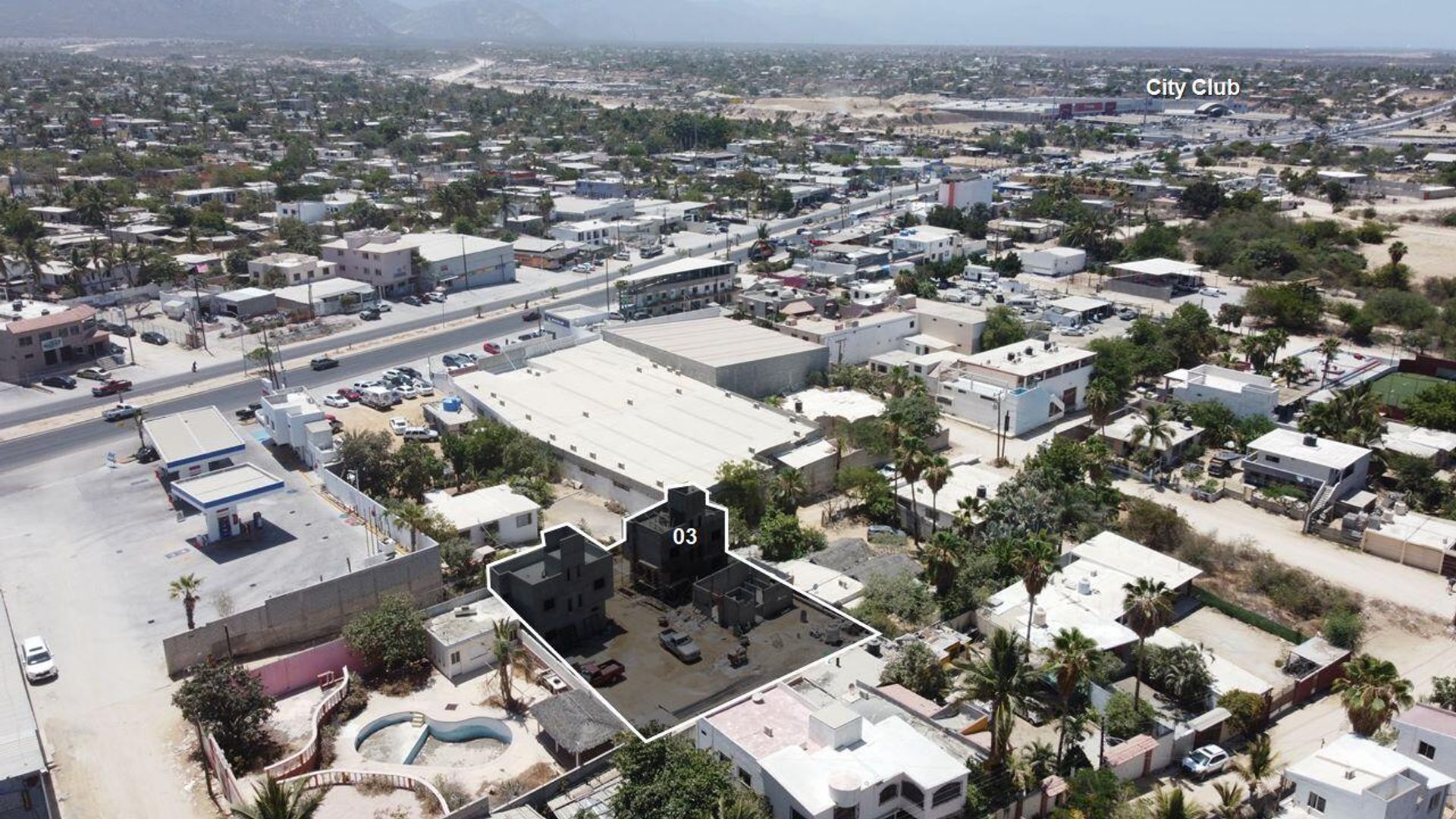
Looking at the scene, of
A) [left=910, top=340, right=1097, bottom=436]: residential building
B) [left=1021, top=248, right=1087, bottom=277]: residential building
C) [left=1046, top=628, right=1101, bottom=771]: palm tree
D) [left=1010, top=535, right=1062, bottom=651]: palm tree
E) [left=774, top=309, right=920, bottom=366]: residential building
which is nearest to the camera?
[left=1046, top=628, right=1101, bottom=771]: palm tree

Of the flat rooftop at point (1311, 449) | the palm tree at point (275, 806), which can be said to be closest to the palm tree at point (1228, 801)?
the palm tree at point (275, 806)

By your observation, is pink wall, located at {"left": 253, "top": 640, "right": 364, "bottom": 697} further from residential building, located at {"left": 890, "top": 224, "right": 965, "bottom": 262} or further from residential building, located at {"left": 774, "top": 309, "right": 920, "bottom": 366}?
residential building, located at {"left": 890, "top": 224, "right": 965, "bottom": 262}

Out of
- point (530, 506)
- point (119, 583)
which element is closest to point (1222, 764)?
point (530, 506)

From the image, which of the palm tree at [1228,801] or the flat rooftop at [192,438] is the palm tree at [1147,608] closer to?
the palm tree at [1228,801]

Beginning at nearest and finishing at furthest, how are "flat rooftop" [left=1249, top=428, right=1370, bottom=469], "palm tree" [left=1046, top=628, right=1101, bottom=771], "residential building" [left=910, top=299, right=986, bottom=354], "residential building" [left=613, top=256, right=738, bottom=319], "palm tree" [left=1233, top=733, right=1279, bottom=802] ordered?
"palm tree" [left=1046, top=628, right=1101, bottom=771], "palm tree" [left=1233, top=733, right=1279, bottom=802], "flat rooftop" [left=1249, top=428, right=1370, bottom=469], "residential building" [left=910, top=299, right=986, bottom=354], "residential building" [left=613, top=256, right=738, bottom=319]

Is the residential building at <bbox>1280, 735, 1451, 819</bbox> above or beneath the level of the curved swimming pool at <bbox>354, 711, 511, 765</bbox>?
above

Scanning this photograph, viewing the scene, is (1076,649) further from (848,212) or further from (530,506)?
(848,212)

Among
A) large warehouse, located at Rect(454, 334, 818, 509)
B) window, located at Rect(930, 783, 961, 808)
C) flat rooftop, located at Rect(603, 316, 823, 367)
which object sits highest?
flat rooftop, located at Rect(603, 316, 823, 367)

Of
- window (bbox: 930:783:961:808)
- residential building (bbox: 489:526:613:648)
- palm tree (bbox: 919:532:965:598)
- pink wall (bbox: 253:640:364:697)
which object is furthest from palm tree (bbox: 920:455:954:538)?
pink wall (bbox: 253:640:364:697)
